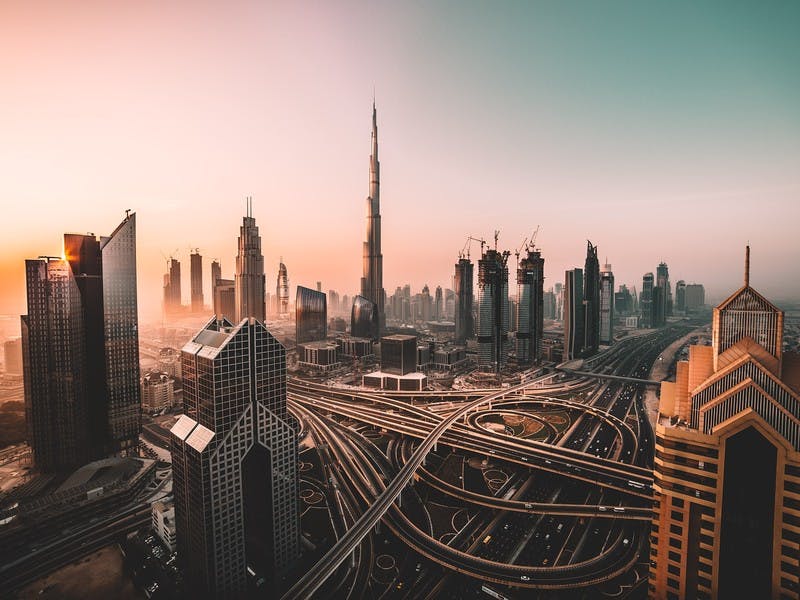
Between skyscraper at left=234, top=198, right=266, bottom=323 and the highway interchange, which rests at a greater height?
skyscraper at left=234, top=198, right=266, bottom=323

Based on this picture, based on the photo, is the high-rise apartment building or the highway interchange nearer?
the high-rise apartment building

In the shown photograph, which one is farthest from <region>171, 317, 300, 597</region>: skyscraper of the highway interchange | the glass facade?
the glass facade

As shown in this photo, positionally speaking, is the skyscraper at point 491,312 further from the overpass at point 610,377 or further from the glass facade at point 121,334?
the glass facade at point 121,334

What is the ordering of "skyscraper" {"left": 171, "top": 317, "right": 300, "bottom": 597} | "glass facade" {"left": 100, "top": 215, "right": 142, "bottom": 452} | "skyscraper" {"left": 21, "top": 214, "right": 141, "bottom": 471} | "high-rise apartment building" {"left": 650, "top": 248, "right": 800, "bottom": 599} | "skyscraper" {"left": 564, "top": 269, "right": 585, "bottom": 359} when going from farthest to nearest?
"skyscraper" {"left": 564, "top": 269, "right": 585, "bottom": 359}
"glass facade" {"left": 100, "top": 215, "right": 142, "bottom": 452}
"skyscraper" {"left": 21, "top": 214, "right": 141, "bottom": 471}
"skyscraper" {"left": 171, "top": 317, "right": 300, "bottom": 597}
"high-rise apartment building" {"left": 650, "top": 248, "right": 800, "bottom": 599}

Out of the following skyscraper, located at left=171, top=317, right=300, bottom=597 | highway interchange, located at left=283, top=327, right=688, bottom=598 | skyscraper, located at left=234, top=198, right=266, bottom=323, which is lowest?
highway interchange, located at left=283, top=327, right=688, bottom=598

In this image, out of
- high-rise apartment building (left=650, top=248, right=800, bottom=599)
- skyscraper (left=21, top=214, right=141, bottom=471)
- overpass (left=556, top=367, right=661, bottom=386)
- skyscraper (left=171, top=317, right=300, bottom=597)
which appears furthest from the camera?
overpass (left=556, top=367, right=661, bottom=386)

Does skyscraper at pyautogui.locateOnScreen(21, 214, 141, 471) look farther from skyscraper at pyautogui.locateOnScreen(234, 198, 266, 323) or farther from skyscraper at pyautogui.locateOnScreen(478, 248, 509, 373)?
skyscraper at pyautogui.locateOnScreen(478, 248, 509, 373)

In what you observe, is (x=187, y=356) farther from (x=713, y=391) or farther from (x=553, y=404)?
(x=553, y=404)

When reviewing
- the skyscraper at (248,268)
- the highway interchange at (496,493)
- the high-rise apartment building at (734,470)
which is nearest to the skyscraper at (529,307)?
the highway interchange at (496,493)
